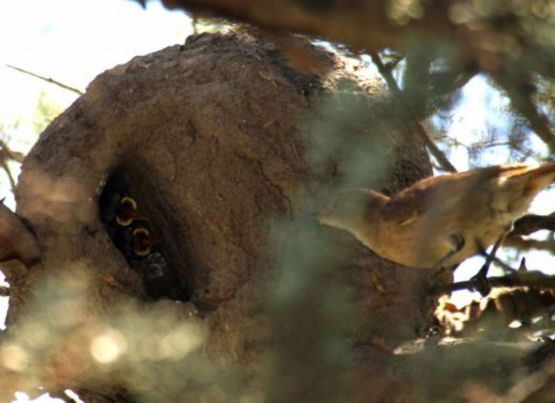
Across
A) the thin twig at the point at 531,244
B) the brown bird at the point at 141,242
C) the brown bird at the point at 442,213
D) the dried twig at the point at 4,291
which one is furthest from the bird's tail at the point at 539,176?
the dried twig at the point at 4,291

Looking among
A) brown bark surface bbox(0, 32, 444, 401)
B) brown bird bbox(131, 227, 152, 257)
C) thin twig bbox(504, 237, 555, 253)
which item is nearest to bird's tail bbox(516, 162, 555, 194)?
thin twig bbox(504, 237, 555, 253)

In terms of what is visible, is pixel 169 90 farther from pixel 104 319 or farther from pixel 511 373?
pixel 511 373

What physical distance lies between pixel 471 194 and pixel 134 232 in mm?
2181

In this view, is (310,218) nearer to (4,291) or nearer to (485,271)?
(485,271)

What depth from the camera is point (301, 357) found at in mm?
2287

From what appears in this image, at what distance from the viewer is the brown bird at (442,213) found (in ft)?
11.6

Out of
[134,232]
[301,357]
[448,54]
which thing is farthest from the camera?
[134,232]

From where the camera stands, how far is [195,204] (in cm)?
478

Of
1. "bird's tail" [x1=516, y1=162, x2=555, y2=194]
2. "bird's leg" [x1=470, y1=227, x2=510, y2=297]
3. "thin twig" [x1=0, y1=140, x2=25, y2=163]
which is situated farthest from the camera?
"thin twig" [x1=0, y1=140, x2=25, y2=163]

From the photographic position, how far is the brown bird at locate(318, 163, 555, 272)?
11.6 feet

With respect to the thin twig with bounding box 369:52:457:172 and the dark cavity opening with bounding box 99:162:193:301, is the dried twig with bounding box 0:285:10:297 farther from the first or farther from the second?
the thin twig with bounding box 369:52:457:172

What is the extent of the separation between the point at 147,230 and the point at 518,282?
7.89 ft

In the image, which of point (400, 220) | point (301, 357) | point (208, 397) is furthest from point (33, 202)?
point (301, 357)

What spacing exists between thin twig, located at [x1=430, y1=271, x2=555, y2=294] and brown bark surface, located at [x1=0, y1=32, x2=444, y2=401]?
308 mm
